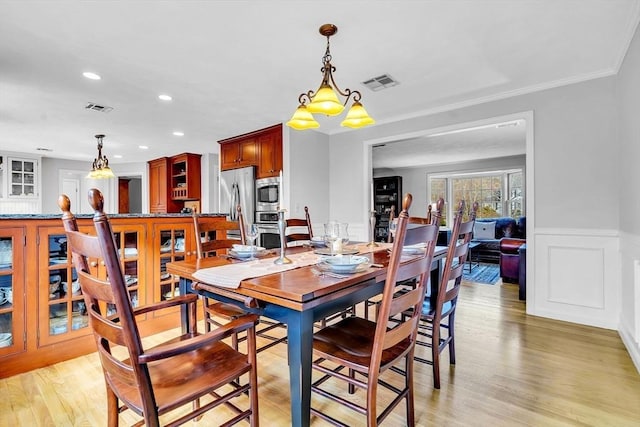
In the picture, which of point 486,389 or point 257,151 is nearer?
point 486,389

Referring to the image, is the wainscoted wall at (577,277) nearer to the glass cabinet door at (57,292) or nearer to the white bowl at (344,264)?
the white bowl at (344,264)

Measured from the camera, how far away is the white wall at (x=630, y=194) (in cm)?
217

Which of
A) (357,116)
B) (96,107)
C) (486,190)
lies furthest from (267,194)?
(486,190)

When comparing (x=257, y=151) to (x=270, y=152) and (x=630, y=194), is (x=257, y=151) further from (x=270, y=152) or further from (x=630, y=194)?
(x=630, y=194)

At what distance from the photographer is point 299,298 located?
113 cm

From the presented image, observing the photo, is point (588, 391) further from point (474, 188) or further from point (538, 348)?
point (474, 188)

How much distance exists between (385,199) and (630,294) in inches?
275

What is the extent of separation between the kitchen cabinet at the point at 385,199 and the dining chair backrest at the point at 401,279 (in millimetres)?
7584

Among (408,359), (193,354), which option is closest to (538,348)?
(408,359)

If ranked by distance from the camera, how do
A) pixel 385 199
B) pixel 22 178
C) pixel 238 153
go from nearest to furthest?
pixel 238 153 < pixel 22 178 < pixel 385 199

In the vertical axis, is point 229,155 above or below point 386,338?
above

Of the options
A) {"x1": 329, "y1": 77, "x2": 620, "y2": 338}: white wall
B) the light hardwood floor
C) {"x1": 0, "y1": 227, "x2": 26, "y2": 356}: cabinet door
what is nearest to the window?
{"x1": 329, "y1": 77, "x2": 620, "y2": 338}: white wall

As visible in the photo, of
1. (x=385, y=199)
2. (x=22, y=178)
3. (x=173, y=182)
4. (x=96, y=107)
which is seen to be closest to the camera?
(x=96, y=107)

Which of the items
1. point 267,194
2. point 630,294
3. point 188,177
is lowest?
point 630,294
